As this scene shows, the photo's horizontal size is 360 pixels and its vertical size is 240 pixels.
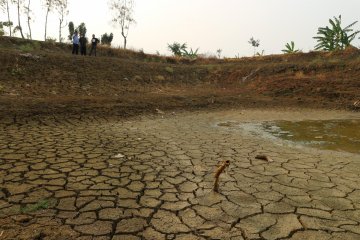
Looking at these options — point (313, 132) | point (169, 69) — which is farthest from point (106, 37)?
point (313, 132)

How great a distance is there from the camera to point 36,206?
2.97m

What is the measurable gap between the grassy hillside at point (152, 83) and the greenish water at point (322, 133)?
333 centimetres

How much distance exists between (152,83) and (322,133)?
8868 mm

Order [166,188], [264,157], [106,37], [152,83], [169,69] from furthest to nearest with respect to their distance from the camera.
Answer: [106,37]
[169,69]
[152,83]
[264,157]
[166,188]

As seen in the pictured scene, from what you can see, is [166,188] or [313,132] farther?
[313,132]

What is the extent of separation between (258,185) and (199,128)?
12.7ft

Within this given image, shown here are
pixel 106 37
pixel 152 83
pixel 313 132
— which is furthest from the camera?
pixel 106 37

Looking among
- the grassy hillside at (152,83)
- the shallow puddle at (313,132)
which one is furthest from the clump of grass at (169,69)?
the shallow puddle at (313,132)

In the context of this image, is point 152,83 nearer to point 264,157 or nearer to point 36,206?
point 264,157

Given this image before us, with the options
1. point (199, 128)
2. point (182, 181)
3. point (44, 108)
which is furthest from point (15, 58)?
point (182, 181)

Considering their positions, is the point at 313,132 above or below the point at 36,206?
above

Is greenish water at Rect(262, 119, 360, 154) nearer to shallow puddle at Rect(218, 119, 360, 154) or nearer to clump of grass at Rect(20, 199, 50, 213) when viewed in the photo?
shallow puddle at Rect(218, 119, 360, 154)

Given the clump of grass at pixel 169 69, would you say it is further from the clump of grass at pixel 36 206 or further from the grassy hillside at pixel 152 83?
the clump of grass at pixel 36 206

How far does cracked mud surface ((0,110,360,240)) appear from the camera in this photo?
273 centimetres
